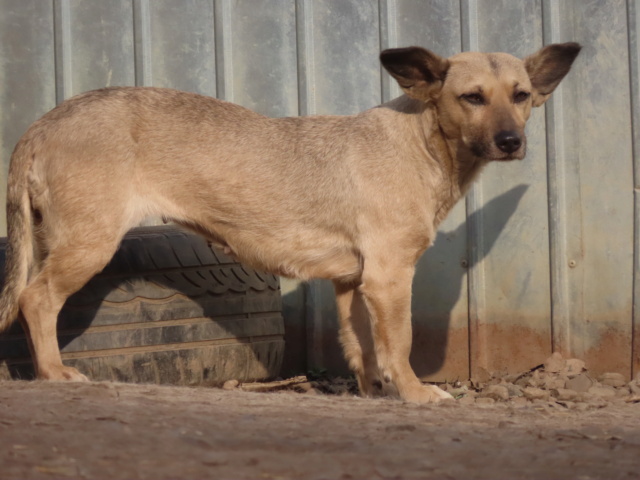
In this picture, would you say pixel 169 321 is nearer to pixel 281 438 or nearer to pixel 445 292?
pixel 445 292

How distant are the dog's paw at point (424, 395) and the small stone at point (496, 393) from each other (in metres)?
0.82

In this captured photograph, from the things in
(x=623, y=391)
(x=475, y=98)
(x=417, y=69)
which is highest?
(x=417, y=69)

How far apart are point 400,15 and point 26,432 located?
15.4 ft

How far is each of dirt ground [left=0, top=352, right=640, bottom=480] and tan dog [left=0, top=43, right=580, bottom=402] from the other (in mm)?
819

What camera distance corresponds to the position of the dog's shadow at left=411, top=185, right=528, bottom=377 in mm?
6973

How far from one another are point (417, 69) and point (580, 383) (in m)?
2.71

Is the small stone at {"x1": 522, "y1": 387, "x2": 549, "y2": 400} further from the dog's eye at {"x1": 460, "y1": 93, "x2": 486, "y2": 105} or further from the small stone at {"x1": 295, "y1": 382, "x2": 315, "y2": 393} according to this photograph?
the dog's eye at {"x1": 460, "y1": 93, "x2": 486, "y2": 105}

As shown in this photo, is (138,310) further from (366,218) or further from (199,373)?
(366,218)

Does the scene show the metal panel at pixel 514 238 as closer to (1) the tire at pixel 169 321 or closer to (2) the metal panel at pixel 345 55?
(2) the metal panel at pixel 345 55

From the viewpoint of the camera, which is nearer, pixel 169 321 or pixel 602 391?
pixel 169 321

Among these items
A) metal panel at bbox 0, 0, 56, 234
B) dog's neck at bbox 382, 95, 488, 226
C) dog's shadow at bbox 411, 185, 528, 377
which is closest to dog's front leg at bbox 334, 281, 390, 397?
dog's neck at bbox 382, 95, 488, 226

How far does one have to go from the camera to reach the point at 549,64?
19.6 ft

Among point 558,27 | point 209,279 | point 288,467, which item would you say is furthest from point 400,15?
point 288,467

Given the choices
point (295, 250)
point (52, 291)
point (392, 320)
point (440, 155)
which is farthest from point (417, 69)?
point (52, 291)
